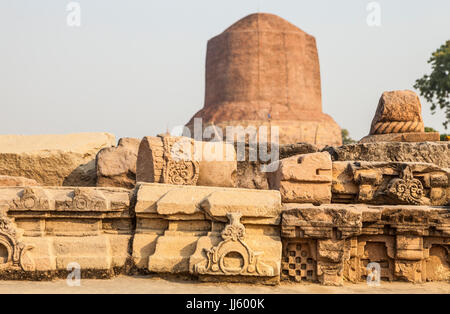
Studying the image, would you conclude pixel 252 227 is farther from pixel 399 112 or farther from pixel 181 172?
pixel 399 112

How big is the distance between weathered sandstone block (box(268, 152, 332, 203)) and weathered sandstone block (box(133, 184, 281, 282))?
58 cm

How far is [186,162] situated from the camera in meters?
6.14

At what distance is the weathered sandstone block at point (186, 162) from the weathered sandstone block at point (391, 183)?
1504 millimetres

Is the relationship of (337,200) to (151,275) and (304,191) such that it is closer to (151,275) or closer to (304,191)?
(304,191)

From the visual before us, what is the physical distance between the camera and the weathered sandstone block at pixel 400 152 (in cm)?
629

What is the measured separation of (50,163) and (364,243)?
4.99 m

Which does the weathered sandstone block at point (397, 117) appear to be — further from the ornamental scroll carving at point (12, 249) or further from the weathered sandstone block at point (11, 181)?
the ornamental scroll carving at point (12, 249)

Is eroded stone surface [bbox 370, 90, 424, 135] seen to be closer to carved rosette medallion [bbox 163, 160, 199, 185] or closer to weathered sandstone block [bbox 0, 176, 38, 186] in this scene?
carved rosette medallion [bbox 163, 160, 199, 185]

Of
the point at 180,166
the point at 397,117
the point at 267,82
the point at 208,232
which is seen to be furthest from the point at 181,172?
the point at 267,82

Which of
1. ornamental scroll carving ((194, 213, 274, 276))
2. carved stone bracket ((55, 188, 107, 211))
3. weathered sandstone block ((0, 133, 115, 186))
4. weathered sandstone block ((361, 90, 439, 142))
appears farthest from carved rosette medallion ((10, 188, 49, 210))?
weathered sandstone block ((361, 90, 439, 142))

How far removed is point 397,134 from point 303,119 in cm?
1678

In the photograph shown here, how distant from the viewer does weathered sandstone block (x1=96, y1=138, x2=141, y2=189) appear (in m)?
7.23

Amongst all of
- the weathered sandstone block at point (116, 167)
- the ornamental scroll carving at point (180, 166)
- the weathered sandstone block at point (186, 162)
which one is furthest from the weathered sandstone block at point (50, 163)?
the ornamental scroll carving at point (180, 166)

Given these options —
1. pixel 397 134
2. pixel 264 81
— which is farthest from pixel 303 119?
pixel 397 134
